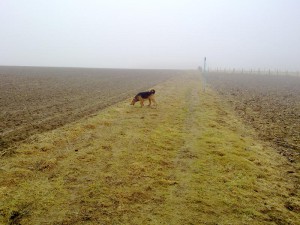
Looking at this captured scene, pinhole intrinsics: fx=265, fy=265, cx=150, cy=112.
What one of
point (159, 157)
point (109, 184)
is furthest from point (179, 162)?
point (109, 184)

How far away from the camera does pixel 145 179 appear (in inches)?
264

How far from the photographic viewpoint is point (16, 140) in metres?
9.43

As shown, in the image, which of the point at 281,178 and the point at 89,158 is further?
the point at 89,158

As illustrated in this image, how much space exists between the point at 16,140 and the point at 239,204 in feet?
25.3

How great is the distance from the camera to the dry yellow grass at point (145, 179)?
17.3 feet

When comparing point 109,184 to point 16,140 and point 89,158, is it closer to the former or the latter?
point 89,158

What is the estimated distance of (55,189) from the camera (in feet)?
19.8

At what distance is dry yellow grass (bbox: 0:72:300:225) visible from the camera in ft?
17.3

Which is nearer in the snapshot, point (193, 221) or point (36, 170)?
point (193, 221)

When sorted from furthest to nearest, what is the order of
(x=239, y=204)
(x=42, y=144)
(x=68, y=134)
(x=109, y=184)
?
1. (x=68, y=134)
2. (x=42, y=144)
3. (x=109, y=184)
4. (x=239, y=204)

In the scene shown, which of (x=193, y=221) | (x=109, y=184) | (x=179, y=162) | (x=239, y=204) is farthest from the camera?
(x=179, y=162)

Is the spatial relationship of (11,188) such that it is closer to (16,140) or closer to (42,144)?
(42,144)

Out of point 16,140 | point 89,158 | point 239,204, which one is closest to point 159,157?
point 89,158

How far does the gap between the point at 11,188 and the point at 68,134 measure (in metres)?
4.23
